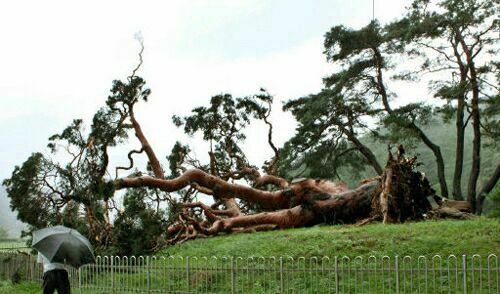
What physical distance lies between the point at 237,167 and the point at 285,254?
1675cm

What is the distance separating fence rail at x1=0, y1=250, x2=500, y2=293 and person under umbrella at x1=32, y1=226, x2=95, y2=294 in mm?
2896

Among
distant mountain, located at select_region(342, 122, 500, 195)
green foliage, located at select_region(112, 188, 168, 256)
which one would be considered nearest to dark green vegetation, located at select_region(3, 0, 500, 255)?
green foliage, located at select_region(112, 188, 168, 256)

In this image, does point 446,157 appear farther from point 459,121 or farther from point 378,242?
point 378,242

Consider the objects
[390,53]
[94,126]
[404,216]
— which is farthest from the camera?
[390,53]

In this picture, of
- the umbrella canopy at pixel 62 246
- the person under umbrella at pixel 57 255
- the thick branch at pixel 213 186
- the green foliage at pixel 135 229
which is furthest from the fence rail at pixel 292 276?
the thick branch at pixel 213 186

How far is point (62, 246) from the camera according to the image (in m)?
11.5

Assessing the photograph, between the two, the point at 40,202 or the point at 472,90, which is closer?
the point at 40,202

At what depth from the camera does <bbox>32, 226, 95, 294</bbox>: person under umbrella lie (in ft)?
37.1

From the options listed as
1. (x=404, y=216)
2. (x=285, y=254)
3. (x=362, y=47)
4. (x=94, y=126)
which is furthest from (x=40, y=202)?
(x=362, y=47)

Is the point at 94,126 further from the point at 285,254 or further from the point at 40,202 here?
the point at 285,254

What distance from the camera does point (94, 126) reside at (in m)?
24.5

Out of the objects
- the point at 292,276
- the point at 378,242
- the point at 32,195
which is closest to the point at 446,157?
the point at 32,195

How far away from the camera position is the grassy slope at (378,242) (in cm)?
1516

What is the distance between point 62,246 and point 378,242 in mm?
7794
